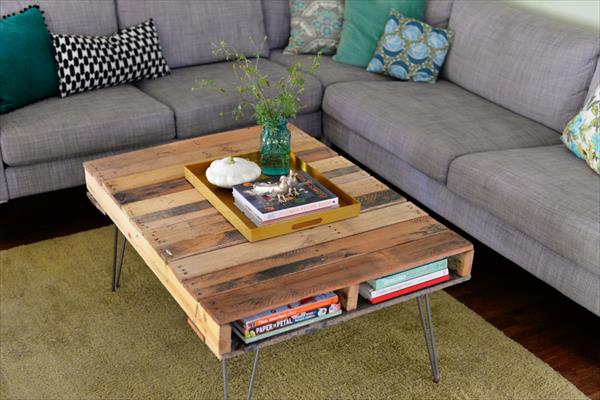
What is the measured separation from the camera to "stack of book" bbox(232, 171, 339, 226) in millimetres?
2199

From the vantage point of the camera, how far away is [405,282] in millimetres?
2088

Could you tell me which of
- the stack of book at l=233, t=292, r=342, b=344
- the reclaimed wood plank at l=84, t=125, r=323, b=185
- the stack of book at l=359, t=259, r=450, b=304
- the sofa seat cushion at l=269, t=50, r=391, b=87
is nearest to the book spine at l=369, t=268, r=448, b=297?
the stack of book at l=359, t=259, r=450, b=304

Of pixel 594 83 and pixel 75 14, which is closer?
pixel 594 83

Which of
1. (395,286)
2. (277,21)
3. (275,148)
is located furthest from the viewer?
(277,21)

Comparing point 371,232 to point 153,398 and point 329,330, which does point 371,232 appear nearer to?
point 329,330

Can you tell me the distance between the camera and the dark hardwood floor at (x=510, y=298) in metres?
2.47

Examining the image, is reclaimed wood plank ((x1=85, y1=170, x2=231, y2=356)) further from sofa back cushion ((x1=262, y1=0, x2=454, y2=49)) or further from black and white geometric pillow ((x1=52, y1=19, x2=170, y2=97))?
sofa back cushion ((x1=262, y1=0, x2=454, y2=49))

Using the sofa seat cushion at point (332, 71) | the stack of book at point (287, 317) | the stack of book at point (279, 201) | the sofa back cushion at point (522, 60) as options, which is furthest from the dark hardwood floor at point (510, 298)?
the sofa seat cushion at point (332, 71)

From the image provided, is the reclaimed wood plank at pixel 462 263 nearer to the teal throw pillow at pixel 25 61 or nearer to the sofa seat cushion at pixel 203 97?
the sofa seat cushion at pixel 203 97

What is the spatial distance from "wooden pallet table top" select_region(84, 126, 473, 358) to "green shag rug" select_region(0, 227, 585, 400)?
350mm

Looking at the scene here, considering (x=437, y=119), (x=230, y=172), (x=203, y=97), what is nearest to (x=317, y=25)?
(x=203, y=97)

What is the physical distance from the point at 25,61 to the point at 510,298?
7.03 ft

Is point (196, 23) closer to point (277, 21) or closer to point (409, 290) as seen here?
point (277, 21)

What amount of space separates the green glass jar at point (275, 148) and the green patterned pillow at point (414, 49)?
131cm
